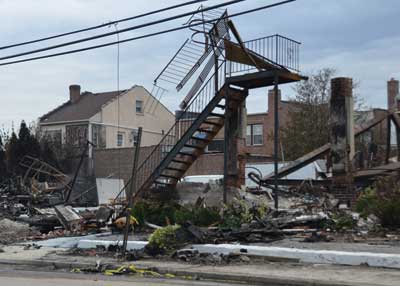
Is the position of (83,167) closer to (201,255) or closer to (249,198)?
(249,198)

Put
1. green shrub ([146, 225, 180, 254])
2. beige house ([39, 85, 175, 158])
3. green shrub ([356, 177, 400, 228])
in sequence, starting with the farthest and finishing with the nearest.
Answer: beige house ([39, 85, 175, 158]), green shrub ([356, 177, 400, 228]), green shrub ([146, 225, 180, 254])

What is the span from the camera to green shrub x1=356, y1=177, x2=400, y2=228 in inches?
655

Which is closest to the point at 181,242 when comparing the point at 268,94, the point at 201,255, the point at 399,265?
the point at 201,255

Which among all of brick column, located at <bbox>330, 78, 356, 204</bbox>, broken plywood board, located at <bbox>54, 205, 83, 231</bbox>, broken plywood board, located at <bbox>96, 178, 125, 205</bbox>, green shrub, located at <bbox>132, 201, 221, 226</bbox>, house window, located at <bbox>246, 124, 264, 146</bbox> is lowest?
broken plywood board, located at <bbox>54, 205, 83, 231</bbox>

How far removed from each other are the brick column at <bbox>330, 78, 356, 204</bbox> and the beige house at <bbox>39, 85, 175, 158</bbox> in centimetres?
2809

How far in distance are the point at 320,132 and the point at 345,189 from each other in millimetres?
24149

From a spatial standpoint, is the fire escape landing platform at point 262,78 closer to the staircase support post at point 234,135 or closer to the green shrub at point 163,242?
the staircase support post at point 234,135

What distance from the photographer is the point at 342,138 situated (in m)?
23.1

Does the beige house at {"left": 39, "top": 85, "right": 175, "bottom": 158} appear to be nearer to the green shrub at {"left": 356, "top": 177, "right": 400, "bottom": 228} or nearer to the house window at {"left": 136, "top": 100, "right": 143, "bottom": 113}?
the house window at {"left": 136, "top": 100, "right": 143, "bottom": 113}

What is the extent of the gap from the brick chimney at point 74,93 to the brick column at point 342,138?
38520 millimetres

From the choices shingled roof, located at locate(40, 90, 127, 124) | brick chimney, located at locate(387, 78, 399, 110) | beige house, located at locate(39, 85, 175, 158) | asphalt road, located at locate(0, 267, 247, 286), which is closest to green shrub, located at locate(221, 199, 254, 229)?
asphalt road, located at locate(0, 267, 247, 286)

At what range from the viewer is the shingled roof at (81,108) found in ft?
175

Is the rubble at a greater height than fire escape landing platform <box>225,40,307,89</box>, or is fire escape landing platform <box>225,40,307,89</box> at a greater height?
fire escape landing platform <box>225,40,307,89</box>

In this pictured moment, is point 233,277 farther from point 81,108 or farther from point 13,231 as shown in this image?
point 81,108
